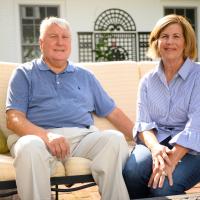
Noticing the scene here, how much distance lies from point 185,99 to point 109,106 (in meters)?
0.69

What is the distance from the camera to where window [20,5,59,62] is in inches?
338

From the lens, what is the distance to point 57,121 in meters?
2.52

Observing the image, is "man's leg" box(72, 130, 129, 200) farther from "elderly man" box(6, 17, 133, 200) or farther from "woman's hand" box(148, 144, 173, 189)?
"woman's hand" box(148, 144, 173, 189)

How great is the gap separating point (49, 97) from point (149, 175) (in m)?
0.81

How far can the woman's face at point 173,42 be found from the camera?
2.27 meters

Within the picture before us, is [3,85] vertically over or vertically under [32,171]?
over

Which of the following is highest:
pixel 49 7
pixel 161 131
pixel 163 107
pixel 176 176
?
pixel 49 7

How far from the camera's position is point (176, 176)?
6.82ft

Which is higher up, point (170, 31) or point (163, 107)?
point (170, 31)

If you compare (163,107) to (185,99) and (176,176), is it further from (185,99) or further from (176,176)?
(176,176)

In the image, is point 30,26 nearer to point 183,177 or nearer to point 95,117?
point 95,117

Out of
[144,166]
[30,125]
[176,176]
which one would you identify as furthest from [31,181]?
[176,176]

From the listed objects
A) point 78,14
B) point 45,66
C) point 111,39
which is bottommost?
point 45,66

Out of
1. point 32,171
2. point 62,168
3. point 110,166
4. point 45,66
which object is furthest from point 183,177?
point 45,66
